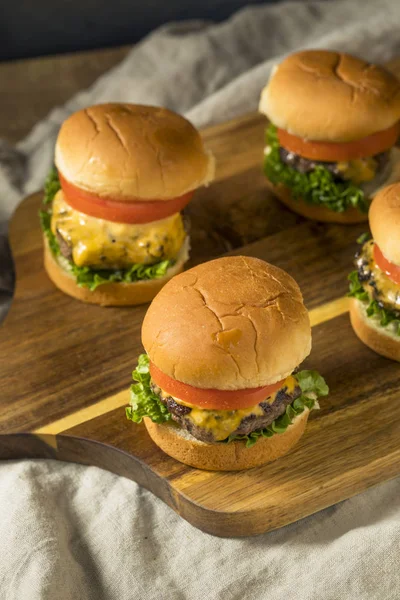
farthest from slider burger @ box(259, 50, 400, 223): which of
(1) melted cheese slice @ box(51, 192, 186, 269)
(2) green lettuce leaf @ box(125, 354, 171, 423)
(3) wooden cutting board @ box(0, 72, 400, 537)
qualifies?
(2) green lettuce leaf @ box(125, 354, 171, 423)

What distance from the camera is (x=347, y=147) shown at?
232 inches

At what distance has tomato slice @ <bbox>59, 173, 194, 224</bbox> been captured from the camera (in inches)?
208

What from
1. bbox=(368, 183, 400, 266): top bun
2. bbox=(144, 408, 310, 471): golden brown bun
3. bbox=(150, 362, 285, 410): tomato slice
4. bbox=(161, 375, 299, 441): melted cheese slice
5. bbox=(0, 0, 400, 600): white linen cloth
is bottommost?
bbox=(0, 0, 400, 600): white linen cloth

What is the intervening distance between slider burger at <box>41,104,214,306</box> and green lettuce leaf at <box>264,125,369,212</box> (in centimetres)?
71

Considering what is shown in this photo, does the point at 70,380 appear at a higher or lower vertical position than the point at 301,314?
lower

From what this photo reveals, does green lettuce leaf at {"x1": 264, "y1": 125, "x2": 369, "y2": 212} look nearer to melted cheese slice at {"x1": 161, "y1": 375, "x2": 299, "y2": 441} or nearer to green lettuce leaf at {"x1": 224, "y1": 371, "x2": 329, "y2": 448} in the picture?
green lettuce leaf at {"x1": 224, "y1": 371, "x2": 329, "y2": 448}

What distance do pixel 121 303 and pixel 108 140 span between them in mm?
941

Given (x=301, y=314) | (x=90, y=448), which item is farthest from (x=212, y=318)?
(x=90, y=448)

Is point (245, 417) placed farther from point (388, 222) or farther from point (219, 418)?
point (388, 222)

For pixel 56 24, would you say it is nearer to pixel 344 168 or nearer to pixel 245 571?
pixel 344 168

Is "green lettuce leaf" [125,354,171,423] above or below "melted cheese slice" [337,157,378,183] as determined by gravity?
above

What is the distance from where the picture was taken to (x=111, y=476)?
15.8 feet

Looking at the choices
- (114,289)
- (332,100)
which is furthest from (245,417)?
(332,100)

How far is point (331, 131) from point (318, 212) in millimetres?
597
